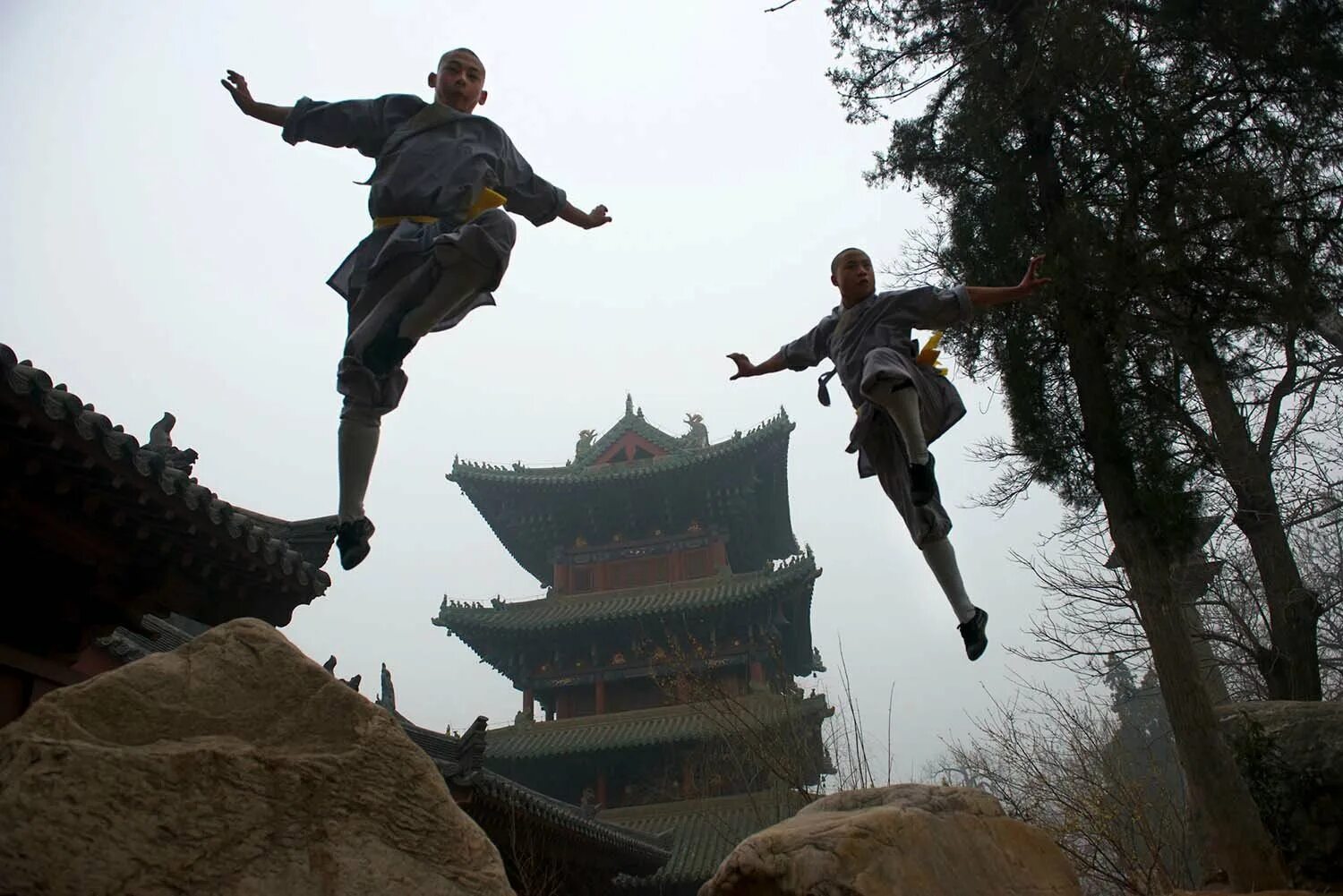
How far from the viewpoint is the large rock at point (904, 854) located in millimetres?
3137

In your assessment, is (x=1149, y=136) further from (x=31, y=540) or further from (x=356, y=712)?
(x=31, y=540)

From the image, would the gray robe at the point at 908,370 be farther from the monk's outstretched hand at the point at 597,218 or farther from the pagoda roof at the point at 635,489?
the pagoda roof at the point at 635,489

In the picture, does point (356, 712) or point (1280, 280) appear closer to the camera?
point (356, 712)

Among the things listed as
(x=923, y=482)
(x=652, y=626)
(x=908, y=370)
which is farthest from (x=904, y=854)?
(x=652, y=626)

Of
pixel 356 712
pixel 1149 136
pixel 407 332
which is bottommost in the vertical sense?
pixel 356 712

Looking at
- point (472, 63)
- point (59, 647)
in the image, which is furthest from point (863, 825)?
point (59, 647)

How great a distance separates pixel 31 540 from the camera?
548 centimetres

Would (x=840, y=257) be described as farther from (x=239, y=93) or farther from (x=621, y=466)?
(x=621, y=466)

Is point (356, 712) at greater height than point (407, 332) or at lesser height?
lesser

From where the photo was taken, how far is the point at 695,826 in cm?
1820

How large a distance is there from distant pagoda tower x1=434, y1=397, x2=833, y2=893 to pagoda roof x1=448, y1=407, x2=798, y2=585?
43 mm

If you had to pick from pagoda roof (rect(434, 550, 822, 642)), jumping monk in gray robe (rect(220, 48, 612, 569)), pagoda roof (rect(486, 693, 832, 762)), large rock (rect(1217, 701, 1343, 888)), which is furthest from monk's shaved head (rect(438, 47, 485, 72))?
pagoda roof (rect(434, 550, 822, 642))

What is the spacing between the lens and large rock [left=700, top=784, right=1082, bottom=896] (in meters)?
3.14

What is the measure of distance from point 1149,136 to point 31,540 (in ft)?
26.6
